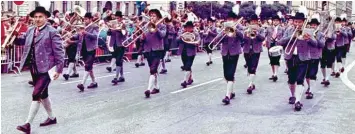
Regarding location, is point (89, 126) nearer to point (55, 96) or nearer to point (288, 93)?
point (55, 96)

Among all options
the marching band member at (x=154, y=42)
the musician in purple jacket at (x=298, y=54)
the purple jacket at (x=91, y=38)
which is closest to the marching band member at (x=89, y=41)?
the purple jacket at (x=91, y=38)

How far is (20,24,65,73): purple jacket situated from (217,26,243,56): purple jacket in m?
4.13

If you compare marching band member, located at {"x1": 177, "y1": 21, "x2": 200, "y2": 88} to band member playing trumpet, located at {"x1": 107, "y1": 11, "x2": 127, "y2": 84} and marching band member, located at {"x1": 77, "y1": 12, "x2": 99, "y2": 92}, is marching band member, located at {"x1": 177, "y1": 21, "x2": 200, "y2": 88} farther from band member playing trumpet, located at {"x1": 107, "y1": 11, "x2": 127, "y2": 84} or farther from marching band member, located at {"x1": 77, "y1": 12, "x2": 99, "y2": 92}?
marching band member, located at {"x1": 77, "y1": 12, "x2": 99, "y2": 92}

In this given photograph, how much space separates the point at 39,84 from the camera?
8.30 m

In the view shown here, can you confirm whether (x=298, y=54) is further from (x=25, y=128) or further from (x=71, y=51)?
Answer: (x=71, y=51)

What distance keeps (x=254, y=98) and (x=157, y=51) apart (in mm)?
2351

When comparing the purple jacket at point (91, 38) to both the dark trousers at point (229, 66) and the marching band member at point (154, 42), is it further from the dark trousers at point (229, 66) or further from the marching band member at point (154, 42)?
the dark trousers at point (229, 66)

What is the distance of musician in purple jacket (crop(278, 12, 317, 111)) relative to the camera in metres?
10.6

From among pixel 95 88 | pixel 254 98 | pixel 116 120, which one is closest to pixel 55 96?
pixel 95 88

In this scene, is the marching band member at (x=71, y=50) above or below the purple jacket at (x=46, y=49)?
below

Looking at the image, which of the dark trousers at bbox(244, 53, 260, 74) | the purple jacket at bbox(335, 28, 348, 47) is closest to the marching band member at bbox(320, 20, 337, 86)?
the purple jacket at bbox(335, 28, 348, 47)

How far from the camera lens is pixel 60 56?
846 cm

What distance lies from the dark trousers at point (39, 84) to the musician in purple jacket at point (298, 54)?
461 centimetres

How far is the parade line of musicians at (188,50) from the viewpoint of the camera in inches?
329
